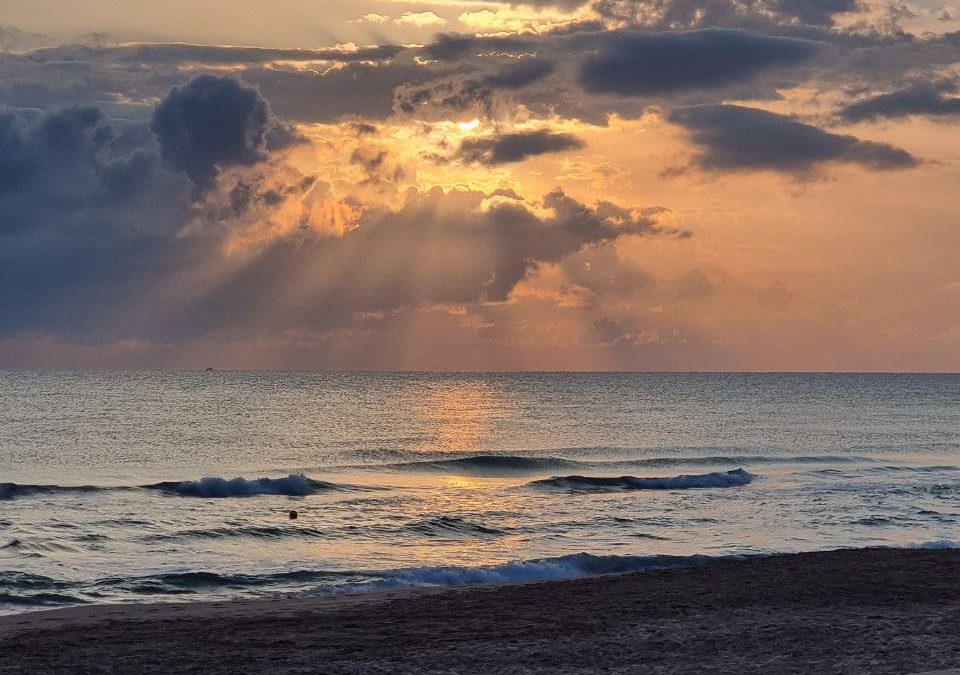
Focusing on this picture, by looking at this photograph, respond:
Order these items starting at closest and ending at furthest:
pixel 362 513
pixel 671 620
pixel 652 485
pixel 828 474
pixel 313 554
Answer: pixel 671 620, pixel 313 554, pixel 362 513, pixel 652 485, pixel 828 474

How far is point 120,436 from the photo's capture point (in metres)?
85.2

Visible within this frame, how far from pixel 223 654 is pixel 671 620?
8002 mm

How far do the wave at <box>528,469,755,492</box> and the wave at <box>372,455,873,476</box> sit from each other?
8.55 metres

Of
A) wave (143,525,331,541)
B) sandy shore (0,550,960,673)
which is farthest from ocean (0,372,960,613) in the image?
sandy shore (0,550,960,673)

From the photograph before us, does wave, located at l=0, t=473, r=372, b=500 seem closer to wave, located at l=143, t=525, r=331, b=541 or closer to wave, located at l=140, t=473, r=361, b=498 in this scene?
wave, located at l=140, t=473, r=361, b=498

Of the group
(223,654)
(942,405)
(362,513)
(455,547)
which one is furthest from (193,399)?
(223,654)

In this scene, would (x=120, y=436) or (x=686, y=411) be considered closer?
(x=120, y=436)

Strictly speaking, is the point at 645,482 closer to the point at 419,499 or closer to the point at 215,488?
the point at 419,499

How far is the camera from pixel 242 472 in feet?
204

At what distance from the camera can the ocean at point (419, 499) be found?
30319mm

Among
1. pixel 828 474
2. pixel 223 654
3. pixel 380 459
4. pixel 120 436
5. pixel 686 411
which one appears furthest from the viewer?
pixel 686 411

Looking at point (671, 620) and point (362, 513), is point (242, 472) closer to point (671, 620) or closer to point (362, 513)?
point (362, 513)

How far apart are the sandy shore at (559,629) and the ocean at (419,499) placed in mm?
4776

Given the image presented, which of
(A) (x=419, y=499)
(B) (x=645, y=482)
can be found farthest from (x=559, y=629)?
(B) (x=645, y=482)
